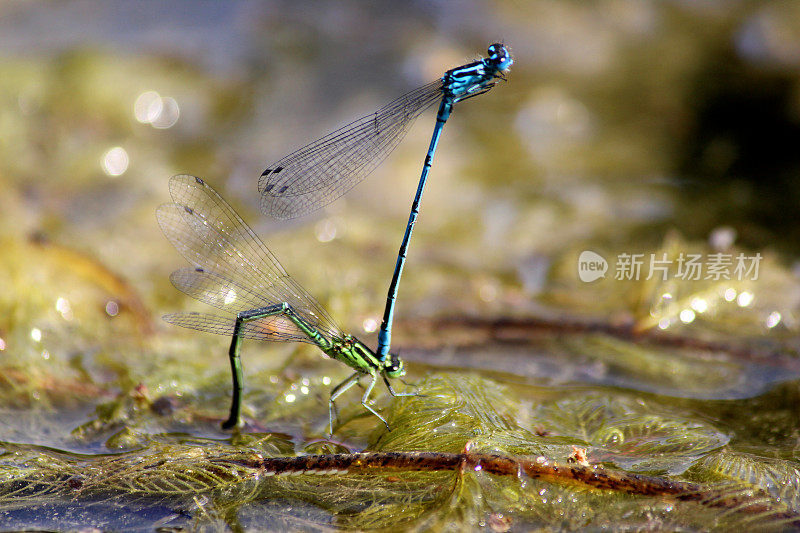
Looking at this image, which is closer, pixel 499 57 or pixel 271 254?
pixel 499 57

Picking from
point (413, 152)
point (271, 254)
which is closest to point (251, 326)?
point (271, 254)

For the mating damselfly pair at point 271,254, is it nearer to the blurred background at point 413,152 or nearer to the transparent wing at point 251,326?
the transparent wing at point 251,326

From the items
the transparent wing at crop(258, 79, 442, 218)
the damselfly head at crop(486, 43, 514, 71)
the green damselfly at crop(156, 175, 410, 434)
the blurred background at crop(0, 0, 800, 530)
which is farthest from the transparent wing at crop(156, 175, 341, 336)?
the damselfly head at crop(486, 43, 514, 71)

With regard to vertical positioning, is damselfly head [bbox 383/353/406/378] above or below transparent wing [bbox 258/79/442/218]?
below

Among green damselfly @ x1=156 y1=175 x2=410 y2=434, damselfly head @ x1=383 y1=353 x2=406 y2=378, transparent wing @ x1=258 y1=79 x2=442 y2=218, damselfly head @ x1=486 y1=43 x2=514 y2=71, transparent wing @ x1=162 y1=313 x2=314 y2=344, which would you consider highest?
damselfly head @ x1=486 y1=43 x2=514 y2=71

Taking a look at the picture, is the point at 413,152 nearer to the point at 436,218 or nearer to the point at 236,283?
the point at 436,218

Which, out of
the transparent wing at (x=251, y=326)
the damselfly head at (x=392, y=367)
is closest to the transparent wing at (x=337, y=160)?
the transparent wing at (x=251, y=326)

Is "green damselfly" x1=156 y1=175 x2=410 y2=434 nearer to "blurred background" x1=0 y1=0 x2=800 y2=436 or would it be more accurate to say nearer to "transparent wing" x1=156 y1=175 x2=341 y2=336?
Answer: "transparent wing" x1=156 y1=175 x2=341 y2=336
